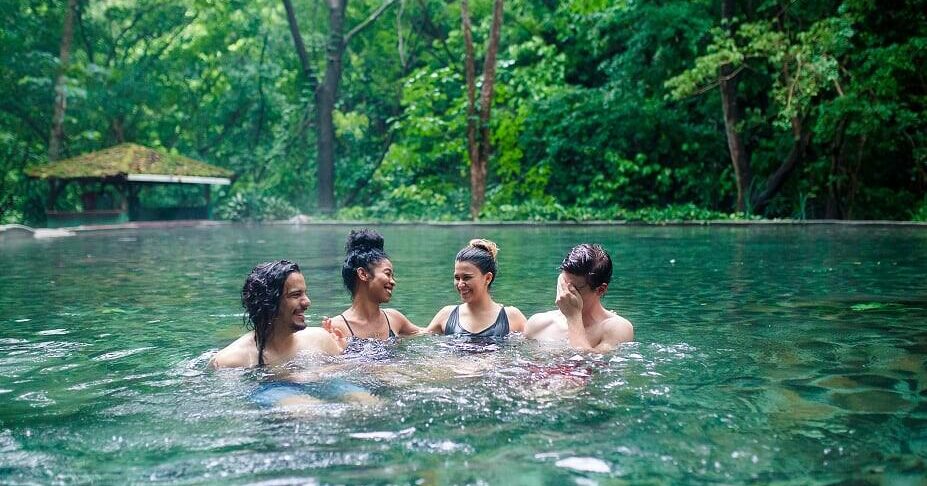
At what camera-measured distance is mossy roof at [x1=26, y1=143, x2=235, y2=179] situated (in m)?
26.3

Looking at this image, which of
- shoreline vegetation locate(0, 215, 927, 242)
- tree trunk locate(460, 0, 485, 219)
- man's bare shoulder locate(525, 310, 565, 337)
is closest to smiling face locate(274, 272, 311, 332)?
man's bare shoulder locate(525, 310, 565, 337)

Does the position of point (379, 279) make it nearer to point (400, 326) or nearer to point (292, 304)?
point (400, 326)

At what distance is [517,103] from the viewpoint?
2683 cm

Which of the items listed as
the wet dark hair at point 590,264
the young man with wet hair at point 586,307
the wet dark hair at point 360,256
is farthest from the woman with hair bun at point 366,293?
the wet dark hair at point 590,264

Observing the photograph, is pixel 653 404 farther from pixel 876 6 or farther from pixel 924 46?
pixel 876 6

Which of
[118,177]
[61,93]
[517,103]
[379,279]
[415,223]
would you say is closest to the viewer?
[379,279]

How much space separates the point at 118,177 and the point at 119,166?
407 mm

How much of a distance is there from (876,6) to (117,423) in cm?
1973

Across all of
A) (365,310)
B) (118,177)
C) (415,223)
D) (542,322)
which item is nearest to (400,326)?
(365,310)

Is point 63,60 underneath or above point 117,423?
above

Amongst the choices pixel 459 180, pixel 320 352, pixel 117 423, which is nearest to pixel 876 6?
pixel 459 180

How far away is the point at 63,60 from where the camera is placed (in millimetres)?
28719

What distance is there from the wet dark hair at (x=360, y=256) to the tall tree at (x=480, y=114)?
17.3 meters

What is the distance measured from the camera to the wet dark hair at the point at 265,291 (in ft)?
15.0
